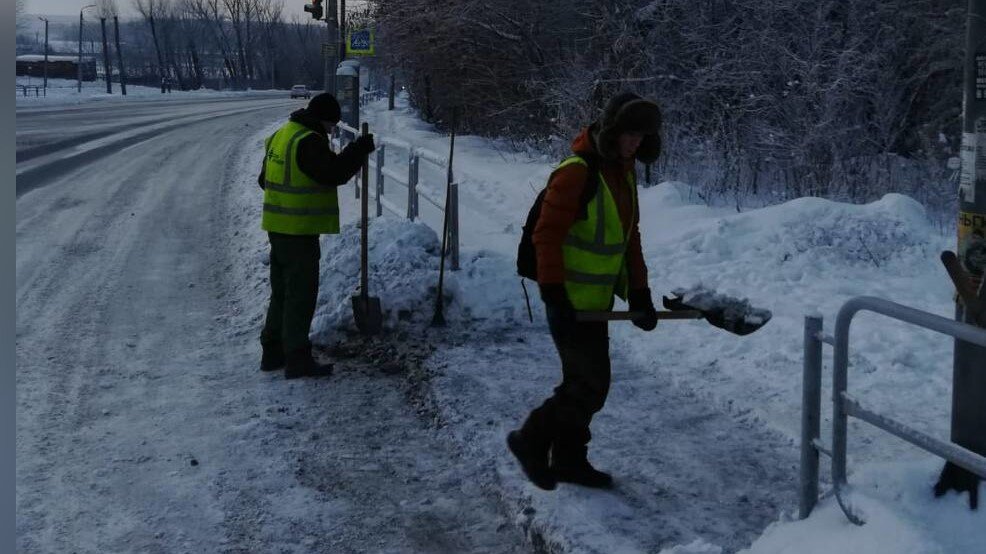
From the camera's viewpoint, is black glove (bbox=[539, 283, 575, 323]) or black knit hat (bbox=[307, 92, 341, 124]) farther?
black knit hat (bbox=[307, 92, 341, 124])

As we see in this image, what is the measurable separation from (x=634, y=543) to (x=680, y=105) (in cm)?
1287

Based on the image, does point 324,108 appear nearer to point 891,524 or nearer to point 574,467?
point 574,467

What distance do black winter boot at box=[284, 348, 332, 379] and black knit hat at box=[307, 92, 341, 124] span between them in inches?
60.4

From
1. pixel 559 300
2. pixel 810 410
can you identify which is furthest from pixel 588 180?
pixel 810 410

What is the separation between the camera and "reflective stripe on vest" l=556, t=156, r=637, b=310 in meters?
4.79

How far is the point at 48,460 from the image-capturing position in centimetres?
584

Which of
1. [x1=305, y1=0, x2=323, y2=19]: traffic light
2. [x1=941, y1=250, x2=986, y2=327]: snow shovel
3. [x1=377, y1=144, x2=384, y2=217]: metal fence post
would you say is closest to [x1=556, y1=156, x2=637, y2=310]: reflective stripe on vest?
[x1=941, y1=250, x2=986, y2=327]: snow shovel

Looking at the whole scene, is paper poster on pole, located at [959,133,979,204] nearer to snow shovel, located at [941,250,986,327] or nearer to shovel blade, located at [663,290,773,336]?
snow shovel, located at [941,250,986,327]

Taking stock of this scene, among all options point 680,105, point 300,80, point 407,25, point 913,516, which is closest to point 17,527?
point 913,516

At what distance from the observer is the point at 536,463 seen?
5.15m

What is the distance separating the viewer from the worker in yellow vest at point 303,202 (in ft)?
23.6

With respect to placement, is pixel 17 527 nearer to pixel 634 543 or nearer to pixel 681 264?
pixel 634 543

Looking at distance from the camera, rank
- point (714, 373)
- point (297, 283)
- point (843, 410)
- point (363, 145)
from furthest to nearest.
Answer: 1. point (297, 283)
2. point (363, 145)
3. point (714, 373)
4. point (843, 410)

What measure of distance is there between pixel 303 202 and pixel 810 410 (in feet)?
13.4
